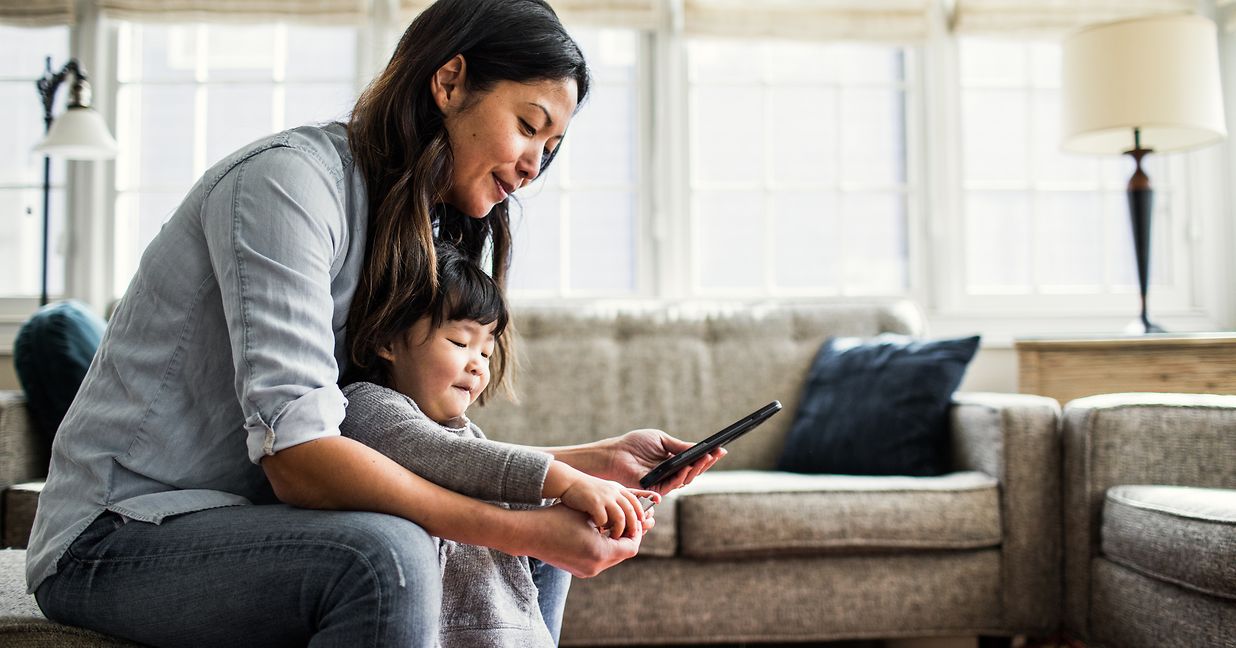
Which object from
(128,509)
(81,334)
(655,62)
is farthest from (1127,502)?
(81,334)

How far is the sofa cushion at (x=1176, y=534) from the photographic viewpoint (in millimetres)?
1493

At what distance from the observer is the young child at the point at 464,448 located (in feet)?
3.06

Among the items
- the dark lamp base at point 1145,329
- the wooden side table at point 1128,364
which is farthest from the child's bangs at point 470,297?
the dark lamp base at point 1145,329

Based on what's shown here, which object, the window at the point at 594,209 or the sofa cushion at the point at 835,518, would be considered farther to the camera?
the window at the point at 594,209

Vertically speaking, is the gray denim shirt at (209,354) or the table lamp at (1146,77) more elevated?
the table lamp at (1146,77)

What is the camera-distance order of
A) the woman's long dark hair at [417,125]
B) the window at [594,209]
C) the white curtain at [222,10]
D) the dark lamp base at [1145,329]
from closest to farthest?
the woman's long dark hair at [417,125] < the dark lamp base at [1145,329] < the white curtain at [222,10] < the window at [594,209]

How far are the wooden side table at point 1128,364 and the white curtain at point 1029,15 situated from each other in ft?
3.95

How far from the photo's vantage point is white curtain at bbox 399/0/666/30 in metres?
3.04

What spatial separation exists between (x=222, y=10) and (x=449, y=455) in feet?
8.67

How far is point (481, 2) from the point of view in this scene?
1128 millimetres

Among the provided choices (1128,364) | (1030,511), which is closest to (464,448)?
(1030,511)

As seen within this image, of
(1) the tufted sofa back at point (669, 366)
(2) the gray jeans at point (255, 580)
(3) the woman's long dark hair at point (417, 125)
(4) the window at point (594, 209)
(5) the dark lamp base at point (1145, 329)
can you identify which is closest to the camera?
(2) the gray jeans at point (255, 580)

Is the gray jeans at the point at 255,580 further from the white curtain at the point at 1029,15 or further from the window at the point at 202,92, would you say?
the white curtain at the point at 1029,15

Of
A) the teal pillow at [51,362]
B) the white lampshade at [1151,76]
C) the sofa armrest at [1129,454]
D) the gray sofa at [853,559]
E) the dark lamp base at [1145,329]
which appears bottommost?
the gray sofa at [853,559]
